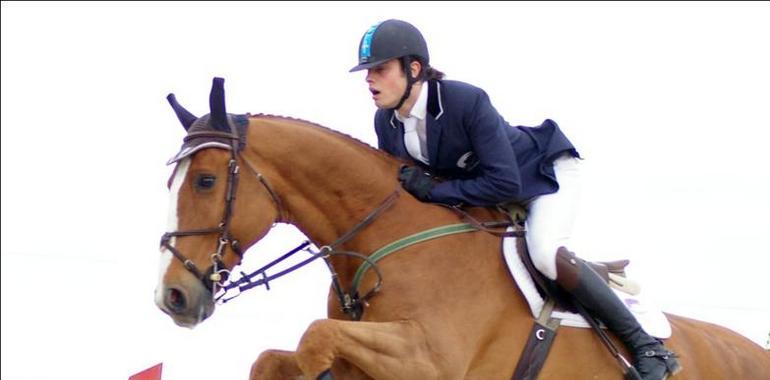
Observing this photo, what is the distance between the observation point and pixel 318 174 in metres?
3.96

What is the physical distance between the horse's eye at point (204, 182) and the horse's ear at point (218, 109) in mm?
188

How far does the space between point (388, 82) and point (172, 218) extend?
97cm

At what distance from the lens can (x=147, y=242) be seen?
7625 mm

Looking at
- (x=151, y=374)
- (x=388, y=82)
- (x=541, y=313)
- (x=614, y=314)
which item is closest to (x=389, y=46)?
(x=388, y=82)

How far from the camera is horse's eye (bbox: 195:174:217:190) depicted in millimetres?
3703

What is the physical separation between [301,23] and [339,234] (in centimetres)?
616

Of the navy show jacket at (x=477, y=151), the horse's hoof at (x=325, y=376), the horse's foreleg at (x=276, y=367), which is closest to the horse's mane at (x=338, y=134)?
the navy show jacket at (x=477, y=151)

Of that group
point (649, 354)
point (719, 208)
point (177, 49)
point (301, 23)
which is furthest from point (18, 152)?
point (649, 354)

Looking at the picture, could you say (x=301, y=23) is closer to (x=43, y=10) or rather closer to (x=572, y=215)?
(x=43, y=10)

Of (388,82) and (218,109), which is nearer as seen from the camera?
(218,109)

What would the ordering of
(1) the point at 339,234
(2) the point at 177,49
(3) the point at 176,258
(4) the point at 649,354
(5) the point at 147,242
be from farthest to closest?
(2) the point at 177,49, (5) the point at 147,242, (4) the point at 649,354, (1) the point at 339,234, (3) the point at 176,258

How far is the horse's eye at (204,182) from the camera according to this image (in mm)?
3703

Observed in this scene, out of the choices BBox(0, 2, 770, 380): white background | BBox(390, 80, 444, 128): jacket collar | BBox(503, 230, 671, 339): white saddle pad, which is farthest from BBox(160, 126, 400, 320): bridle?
BBox(0, 2, 770, 380): white background

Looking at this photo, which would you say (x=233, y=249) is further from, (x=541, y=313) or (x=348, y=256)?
(x=541, y=313)
